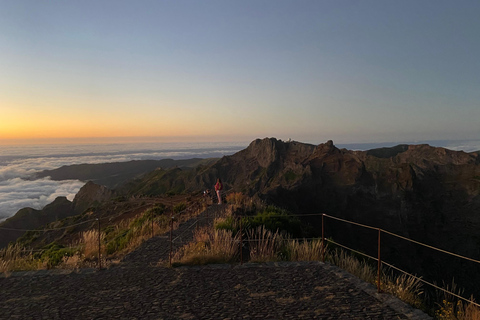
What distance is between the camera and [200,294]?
636 centimetres

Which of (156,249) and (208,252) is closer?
(208,252)

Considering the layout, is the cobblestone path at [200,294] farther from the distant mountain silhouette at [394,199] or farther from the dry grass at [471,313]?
the distant mountain silhouette at [394,199]

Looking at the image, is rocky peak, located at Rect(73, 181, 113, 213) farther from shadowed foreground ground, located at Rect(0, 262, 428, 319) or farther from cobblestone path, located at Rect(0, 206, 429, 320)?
shadowed foreground ground, located at Rect(0, 262, 428, 319)

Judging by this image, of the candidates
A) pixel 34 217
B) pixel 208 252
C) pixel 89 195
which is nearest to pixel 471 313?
pixel 208 252

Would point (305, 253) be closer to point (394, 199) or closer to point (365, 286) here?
point (365, 286)

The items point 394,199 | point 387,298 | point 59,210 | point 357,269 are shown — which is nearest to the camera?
point 387,298

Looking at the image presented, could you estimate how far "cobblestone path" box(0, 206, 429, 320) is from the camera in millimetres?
5516

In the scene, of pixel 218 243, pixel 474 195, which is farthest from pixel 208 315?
pixel 474 195

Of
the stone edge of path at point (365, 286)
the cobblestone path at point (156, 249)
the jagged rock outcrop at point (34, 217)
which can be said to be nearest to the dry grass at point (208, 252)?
the stone edge of path at point (365, 286)

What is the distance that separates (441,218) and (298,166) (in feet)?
100

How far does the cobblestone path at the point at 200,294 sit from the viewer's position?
5.52 m

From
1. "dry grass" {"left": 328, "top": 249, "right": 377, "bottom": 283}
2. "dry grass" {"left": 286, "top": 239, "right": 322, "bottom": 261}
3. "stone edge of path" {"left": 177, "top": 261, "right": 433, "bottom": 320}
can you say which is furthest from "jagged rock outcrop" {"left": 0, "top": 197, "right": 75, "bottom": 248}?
"dry grass" {"left": 328, "top": 249, "right": 377, "bottom": 283}

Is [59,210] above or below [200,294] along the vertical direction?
below

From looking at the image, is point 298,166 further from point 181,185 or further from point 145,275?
point 145,275
